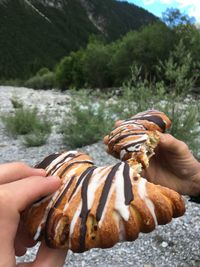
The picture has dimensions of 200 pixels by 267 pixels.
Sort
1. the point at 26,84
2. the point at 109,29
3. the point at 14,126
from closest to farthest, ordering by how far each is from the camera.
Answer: the point at 14,126 → the point at 26,84 → the point at 109,29

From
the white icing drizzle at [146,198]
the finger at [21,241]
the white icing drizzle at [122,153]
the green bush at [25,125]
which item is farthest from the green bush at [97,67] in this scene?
the white icing drizzle at [146,198]

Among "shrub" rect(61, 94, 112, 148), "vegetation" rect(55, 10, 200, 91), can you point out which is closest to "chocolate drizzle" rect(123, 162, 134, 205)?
"shrub" rect(61, 94, 112, 148)

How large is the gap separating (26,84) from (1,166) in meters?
36.7

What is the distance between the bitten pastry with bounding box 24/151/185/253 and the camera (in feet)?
2.49

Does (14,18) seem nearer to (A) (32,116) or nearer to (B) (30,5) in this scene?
(B) (30,5)

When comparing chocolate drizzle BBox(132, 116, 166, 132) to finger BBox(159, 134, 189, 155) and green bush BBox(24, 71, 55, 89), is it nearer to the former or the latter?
finger BBox(159, 134, 189, 155)

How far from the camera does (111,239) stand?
0.75m

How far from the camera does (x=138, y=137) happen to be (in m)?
1.06

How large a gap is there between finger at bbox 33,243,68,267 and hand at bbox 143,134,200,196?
26.6 inches

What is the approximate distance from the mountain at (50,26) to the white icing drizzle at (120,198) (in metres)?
57.5

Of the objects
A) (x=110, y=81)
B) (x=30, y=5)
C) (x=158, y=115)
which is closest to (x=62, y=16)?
(x=30, y=5)

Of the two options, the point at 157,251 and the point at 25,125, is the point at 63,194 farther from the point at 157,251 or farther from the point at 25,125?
the point at 25,125

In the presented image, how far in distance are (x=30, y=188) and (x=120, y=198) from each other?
164 mm

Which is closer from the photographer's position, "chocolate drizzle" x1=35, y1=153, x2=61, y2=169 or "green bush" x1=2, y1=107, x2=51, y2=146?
"chocolate drizzle" x1=35, y1=153, x2=61, y2=169
